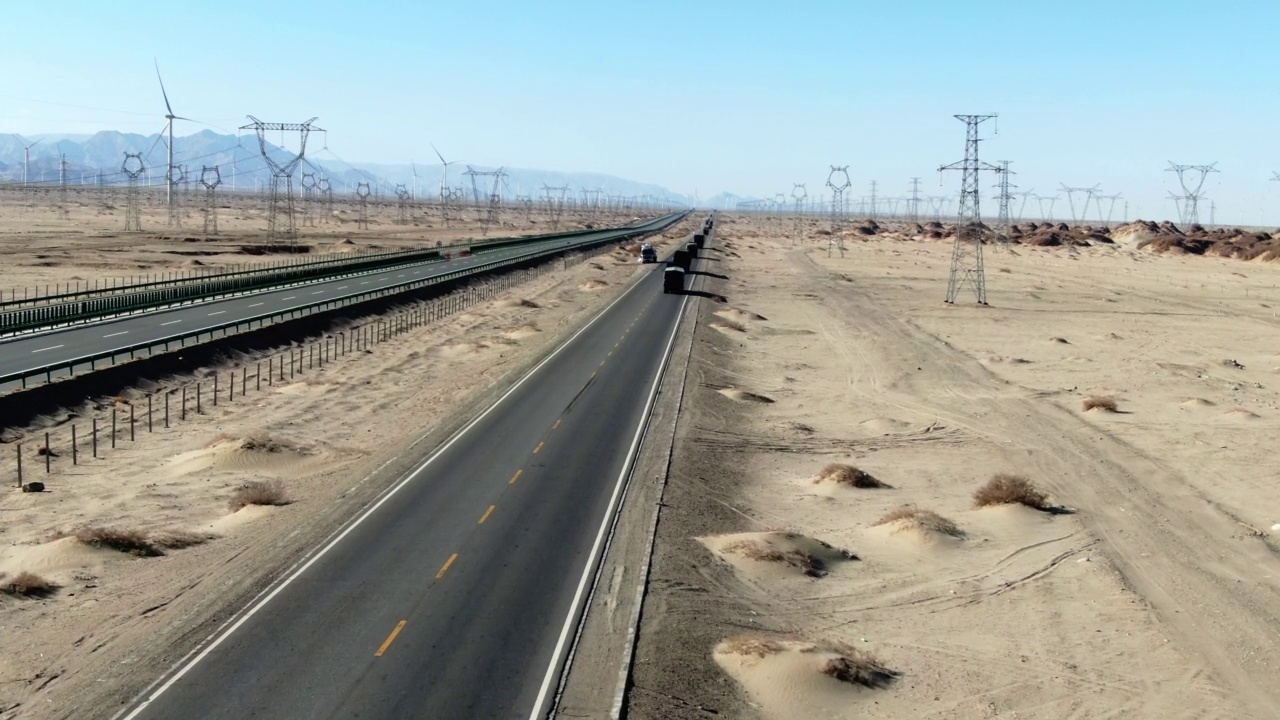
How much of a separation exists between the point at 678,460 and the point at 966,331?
50.5m

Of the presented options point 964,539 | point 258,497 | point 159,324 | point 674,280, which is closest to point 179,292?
point 159,324

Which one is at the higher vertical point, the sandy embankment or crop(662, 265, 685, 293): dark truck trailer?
crop(662, 265, 685, 293): dark truck trailer

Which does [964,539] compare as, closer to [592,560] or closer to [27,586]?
[592,560]

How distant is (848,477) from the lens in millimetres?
37656

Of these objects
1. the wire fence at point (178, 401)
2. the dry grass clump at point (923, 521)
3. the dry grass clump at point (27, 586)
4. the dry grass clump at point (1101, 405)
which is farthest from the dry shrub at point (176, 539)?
the dry grass clump at point (1101, 405)

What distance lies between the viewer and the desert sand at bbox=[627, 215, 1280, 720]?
2242 centimetres

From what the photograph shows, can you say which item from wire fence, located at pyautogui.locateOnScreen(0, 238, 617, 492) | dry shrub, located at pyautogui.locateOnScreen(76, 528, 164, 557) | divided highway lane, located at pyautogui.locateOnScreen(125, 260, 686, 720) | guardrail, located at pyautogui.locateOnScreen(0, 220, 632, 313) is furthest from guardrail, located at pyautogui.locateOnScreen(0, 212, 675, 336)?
dry shrub, located at pyautogui.locateOnScreen(76, 528, 164, 557)

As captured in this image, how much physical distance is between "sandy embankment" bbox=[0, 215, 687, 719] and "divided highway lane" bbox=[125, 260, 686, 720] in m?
1.22

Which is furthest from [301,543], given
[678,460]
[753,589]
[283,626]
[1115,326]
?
[1115,326]

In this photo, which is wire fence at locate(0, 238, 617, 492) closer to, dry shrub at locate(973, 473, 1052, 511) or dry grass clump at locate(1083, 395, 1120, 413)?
dry shrub at locate(973, 473, 1052, 511)

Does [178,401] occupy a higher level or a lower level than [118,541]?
higher

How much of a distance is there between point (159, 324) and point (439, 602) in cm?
4590

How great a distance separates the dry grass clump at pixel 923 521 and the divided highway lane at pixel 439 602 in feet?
27.2

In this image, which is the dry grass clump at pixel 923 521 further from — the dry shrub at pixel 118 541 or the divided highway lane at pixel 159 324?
the divided highway lane at pixel 159 324
